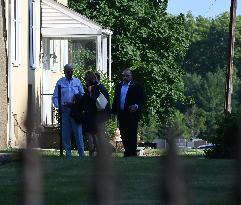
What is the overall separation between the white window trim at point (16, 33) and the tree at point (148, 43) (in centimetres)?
1836

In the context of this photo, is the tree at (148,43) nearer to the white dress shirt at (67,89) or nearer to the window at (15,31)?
the window at (15,31)

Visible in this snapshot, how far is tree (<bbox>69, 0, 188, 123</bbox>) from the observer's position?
47.0 m

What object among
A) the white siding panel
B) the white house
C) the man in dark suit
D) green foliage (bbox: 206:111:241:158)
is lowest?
green foliage (bbox: 206:111:241:158)

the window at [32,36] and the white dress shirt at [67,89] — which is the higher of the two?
the window at [32,36]

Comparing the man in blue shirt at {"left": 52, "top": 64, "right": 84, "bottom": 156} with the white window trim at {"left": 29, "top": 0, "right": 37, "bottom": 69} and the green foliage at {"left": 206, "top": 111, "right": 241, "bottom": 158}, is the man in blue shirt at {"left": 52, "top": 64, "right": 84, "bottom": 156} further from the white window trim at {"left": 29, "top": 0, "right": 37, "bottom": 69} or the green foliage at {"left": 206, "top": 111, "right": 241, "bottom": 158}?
the white window trim at {"left": 29, "top": 0, "right": 37, "bottom": 69}

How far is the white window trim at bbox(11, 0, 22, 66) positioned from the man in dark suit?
898 cm

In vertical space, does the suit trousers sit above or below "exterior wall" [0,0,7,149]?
below

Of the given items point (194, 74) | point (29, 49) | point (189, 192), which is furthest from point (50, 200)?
point (194, 74)

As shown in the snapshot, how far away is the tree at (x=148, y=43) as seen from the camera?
4700 centimetres

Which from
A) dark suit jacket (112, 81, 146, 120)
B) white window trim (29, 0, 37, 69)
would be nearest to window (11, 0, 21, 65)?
white window trim (29, 0, 37, 69)

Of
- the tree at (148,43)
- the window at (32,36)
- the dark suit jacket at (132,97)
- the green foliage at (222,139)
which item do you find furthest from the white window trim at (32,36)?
the tree at (148,43)

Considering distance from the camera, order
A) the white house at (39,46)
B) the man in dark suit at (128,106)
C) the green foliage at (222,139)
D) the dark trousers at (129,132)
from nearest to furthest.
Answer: the green foliage at (222,139) → the man in dark suit at (128,106) → the dark trousers at (129,132) → the white house at (39,46)

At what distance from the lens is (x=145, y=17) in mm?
48312

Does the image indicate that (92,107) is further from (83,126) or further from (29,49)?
(29,49)
